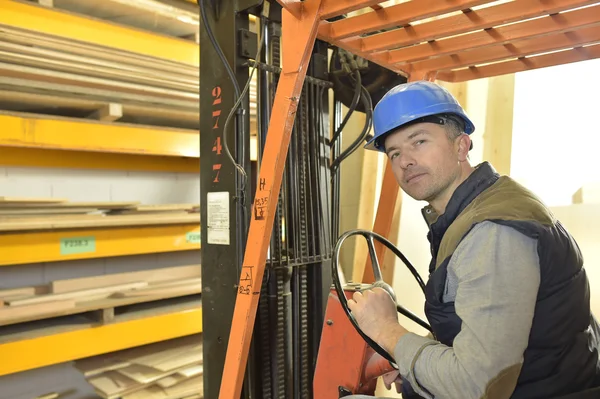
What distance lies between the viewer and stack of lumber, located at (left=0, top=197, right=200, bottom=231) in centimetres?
281

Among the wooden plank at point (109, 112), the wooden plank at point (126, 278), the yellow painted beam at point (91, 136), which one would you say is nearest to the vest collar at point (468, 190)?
the yellow painted beam at point (91, 136)

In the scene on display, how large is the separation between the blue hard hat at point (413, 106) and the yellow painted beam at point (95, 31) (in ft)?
6.34

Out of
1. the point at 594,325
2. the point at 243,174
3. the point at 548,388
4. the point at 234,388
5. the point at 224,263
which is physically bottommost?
the point at 234,388

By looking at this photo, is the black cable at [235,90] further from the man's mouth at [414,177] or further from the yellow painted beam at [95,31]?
the yellow painted beam at [95,31]

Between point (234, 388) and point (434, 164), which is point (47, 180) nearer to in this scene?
point (234, 388)

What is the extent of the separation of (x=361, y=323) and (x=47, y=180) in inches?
110

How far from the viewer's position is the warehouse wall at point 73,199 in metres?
3.34

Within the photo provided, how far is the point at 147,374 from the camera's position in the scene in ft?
10.7

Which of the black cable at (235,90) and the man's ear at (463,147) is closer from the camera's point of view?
the man's ear at (463,147)

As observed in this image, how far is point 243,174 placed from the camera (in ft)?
6.63

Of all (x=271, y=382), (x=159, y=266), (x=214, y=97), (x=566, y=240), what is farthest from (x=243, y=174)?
(x=159, y=266)

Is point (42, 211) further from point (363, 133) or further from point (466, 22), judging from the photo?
point (466, 22)

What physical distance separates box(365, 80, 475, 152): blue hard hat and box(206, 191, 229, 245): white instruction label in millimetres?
788

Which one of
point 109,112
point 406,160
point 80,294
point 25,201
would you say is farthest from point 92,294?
point 406,160
